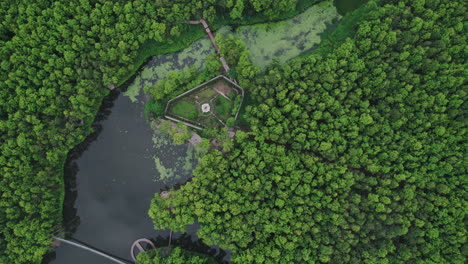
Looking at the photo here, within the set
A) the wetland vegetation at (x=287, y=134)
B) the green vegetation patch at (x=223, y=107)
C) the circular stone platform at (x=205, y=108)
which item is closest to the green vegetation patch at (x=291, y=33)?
the wetland vegetation at (x=287, y=134)

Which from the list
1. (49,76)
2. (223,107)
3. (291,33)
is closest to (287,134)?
(223,107)

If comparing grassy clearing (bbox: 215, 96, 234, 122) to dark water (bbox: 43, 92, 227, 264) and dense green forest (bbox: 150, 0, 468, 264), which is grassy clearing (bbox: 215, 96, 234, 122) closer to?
dense green forest (bbox: 150, 0, 468, 264)

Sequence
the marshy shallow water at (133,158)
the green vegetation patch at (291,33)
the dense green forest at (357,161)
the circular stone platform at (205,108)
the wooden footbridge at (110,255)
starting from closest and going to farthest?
the dense green forest at (357,161) < the circular stone platform at (205,108) < the wooden footbridge at (110,255) < the marshy shallow water at (133,158) < the green vegetation patch at (291,33)

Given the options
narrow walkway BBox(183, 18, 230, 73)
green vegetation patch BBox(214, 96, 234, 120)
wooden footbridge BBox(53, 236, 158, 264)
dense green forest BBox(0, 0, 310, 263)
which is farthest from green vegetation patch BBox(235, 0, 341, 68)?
wooden footbridge BBox(53, 236, 158, 264)

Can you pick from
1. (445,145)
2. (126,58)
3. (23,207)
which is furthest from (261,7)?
(23,207)

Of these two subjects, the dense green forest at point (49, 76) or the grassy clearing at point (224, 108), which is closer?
the dense green forest at point (49, 76)

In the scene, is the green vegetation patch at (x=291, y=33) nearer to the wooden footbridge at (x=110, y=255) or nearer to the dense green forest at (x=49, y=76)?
the dense green forest at (x=49, y=76)

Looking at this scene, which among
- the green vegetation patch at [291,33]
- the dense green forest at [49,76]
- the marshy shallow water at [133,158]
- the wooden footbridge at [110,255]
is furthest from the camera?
the green vegetation patch at [291,33]

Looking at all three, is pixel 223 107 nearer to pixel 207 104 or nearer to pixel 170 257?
pixel 207 104

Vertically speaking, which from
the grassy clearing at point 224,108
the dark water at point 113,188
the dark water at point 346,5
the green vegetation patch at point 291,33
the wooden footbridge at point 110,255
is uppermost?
the dark water at point 346,5
